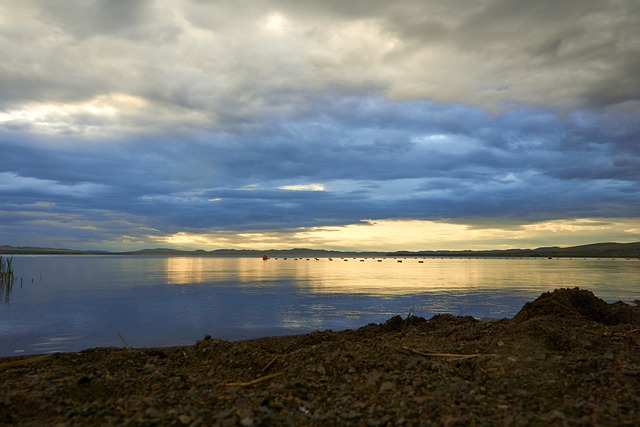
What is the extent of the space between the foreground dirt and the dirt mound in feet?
12.1

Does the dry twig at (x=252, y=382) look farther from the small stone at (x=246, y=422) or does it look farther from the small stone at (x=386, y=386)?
the small stone at (x=386, y=386)

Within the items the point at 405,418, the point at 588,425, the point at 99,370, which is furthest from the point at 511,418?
the point at 99,370

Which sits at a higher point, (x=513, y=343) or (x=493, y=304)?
(x=513, y=343)

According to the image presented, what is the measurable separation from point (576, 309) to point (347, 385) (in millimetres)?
11359

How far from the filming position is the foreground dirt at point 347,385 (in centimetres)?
557

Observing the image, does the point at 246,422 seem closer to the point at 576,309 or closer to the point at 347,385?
the point at 347,385

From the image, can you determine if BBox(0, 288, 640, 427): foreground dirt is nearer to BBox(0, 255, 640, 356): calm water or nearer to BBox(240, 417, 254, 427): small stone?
BBox(240, 417, 254, 427): small stone

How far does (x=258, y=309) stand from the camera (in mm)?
24312

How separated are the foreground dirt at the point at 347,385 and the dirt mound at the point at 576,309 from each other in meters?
3.70

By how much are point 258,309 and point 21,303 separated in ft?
50.8

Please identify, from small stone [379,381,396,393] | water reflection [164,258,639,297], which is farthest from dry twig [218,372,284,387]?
water reflection [164,258,639,297]

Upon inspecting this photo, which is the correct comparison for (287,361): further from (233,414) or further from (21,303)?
(21,303)

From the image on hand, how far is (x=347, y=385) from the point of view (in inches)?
270

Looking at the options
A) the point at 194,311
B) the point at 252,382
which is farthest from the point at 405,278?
the point at 252,382
